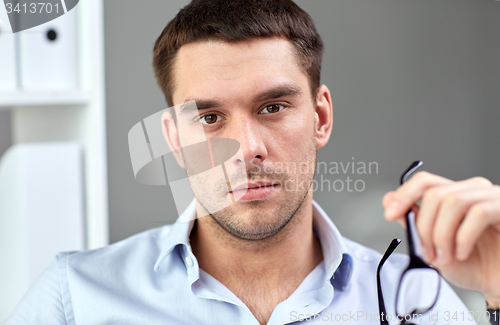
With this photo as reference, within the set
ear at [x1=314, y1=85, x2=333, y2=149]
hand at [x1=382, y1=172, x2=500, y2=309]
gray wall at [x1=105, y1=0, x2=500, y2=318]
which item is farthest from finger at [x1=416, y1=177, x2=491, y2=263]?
gray wall at [x1=105, y1=0, x2=500, y2=318]

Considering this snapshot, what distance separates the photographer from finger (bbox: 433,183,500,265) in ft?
1.50

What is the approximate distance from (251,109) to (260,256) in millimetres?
311

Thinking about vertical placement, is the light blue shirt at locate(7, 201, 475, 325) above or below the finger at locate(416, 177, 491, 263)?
below

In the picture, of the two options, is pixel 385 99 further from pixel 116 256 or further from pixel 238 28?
pixel 116 256

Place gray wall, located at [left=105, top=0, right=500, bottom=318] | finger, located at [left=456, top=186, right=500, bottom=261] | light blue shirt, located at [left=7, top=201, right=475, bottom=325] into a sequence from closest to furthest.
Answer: finger, located at [left=456, top=186, right=500, bottom=261] → light blue shirt, located at [left=7, top=201, right=475, bottom=325] → gray wall, located at [left=105, top=0, right=500, bottom=318]

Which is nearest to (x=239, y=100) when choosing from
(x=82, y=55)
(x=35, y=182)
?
(x=82, y=55)

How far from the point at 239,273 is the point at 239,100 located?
1.17 feet

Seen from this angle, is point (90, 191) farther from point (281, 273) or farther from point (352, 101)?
point (352, 101)

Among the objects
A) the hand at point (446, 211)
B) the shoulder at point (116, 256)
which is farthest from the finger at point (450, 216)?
the shoulder at point (116, 256)

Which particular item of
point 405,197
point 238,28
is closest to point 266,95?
point 238,28

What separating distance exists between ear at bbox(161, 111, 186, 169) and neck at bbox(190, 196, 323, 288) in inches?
6.2

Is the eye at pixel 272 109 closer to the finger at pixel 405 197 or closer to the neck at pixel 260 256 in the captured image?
the neck at pixel 260 256

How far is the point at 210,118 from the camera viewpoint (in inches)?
32.1

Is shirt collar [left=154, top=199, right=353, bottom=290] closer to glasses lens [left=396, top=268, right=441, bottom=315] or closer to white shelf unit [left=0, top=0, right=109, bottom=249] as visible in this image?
glasses lens [left=396, top=268, right=441, bottom=315]
